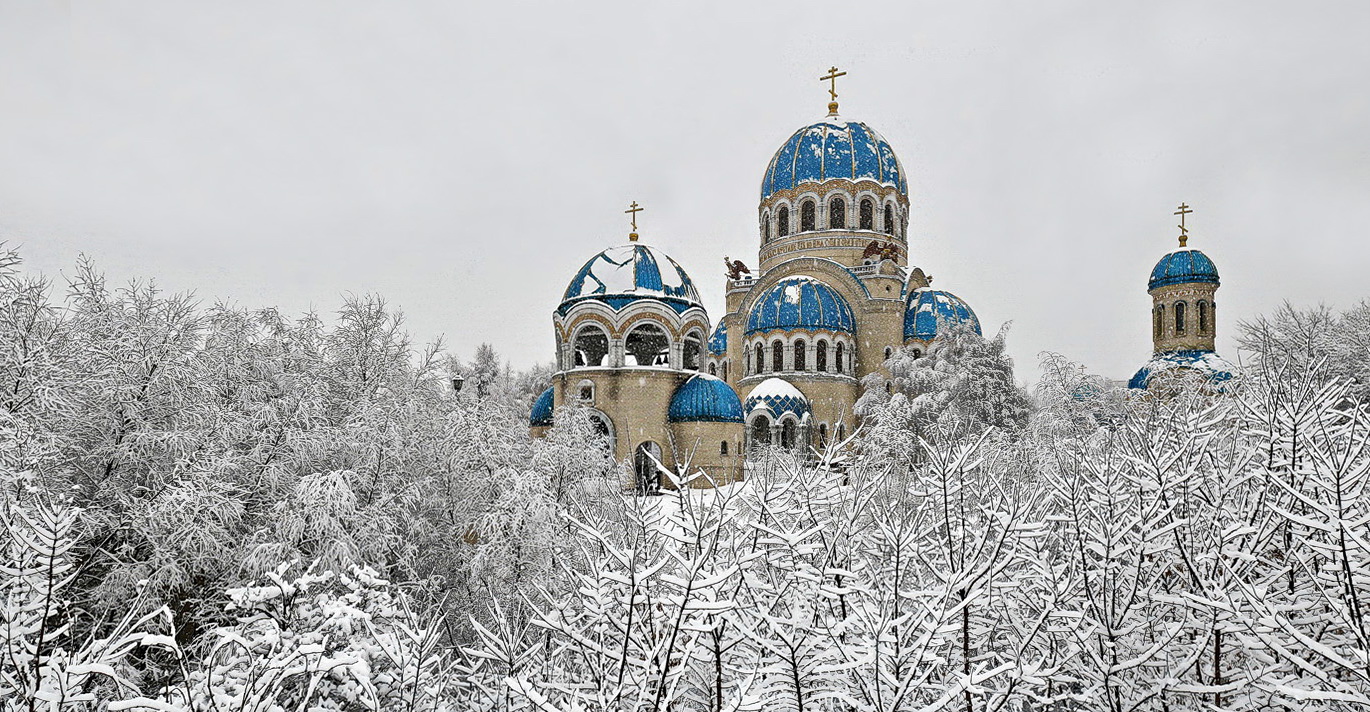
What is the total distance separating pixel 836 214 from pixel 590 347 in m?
13.3

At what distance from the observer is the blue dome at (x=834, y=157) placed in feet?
104

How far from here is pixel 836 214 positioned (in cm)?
3191

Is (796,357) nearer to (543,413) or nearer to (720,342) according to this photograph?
(720,342)

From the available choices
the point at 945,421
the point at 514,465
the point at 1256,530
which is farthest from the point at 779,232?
the point at 1256,530

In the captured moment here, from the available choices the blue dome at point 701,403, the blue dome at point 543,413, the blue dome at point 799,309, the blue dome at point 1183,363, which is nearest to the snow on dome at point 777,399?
the blue dome at point 799,309

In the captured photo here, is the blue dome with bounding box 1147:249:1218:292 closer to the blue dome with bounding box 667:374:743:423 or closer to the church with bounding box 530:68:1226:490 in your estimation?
the church with bounding box 530:68:1226:490

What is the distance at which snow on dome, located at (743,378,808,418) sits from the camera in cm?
2633

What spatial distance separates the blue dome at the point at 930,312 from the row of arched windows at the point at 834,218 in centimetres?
306

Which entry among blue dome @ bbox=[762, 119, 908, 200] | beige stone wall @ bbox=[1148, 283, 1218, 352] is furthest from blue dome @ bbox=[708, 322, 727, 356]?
beige stone wall @ bbox=[1148, 283, 1218, 352]

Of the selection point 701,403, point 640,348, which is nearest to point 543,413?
point 640,348

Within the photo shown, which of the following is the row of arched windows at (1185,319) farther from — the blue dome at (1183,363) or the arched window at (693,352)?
the arched window at (693,352)

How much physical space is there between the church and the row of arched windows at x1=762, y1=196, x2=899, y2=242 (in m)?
0.06

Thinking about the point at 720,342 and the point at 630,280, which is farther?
the point at 720,342

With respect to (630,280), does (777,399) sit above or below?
below
